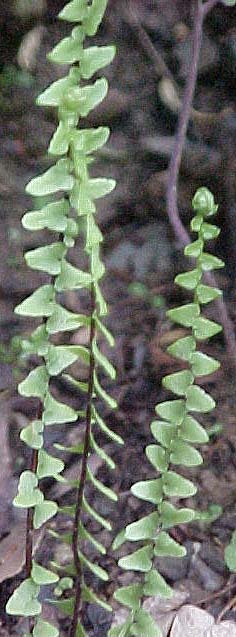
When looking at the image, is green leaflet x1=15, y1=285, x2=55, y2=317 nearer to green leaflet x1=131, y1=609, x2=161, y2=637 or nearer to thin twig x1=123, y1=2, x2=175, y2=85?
green leaflet x1=131, y1=609, x2=161, y2=637

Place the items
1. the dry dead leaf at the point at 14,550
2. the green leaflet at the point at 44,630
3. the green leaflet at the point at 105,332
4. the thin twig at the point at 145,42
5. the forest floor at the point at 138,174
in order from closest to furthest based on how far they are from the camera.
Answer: the green leaflet at the point at 105,332 < the green leaflet at the point at 44,630 < the dry dead leaf at the point at 14,550 < the forest floor at the point at 138,174 < the thin twig at the point at 145,42

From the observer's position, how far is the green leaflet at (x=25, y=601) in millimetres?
1062

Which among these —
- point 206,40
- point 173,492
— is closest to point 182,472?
point 173,492

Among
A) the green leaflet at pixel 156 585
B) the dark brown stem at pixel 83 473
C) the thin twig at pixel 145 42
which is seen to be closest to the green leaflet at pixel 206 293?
the dark brown stem at pixel 83 473

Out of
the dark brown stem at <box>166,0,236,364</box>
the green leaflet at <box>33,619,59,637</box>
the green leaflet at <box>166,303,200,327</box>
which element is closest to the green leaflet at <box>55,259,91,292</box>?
the green leaflet at <box>166,303,200,327</box>

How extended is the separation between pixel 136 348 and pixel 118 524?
1.22 ft

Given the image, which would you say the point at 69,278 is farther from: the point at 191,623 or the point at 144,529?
the point at 191,623

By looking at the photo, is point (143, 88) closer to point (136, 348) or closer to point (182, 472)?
point (136, 348)

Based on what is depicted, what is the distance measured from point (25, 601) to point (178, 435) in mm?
245

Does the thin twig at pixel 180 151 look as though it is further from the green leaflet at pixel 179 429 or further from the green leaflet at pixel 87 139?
the green leaflet at pixel 87 139

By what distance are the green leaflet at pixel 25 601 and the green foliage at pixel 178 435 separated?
0.10 metres

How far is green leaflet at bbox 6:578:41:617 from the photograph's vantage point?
1.06 metres

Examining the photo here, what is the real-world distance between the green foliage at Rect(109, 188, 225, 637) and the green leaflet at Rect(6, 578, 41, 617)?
10 centimetres

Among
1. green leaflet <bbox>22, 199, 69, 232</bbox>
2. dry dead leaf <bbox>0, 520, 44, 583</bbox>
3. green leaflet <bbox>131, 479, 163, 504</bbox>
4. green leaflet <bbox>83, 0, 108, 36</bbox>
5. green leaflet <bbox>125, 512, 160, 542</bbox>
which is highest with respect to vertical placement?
green leaflet <bbox>83, 0, 108, 36</bbox>
